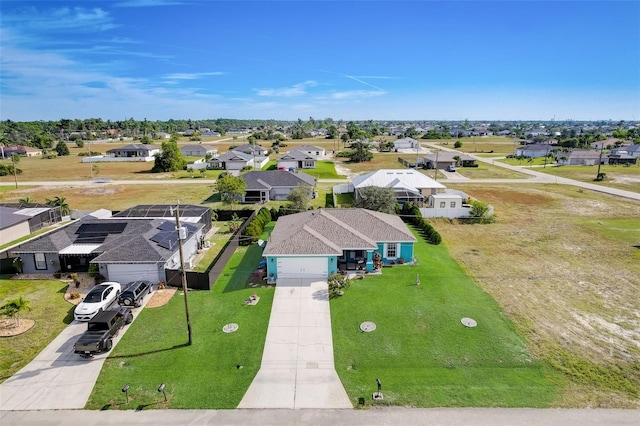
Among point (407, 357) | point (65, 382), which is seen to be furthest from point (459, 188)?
point (65, 382)

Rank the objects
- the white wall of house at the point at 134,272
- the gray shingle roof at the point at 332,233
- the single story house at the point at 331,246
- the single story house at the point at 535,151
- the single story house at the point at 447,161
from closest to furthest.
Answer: the white wall of house at the point at 134,272, the single story house at the point at 331,246, the gray shingle roof at the point at 332,233, the single story house at the point at 447,161, the single story house at the point at 535,151

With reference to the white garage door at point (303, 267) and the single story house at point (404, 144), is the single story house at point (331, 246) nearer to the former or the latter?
the white garage door at point (303, 267)

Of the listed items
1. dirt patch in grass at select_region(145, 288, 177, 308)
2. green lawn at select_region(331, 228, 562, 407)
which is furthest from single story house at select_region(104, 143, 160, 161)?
green lawn at select_region(331, 228, 562, 407)

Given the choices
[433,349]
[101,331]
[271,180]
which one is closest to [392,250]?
[433,349]

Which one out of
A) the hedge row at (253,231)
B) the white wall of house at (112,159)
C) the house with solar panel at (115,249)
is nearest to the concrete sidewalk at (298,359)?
the house with solar panel at (115,249)

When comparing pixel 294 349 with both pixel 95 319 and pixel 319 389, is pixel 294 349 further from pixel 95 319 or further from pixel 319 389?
pixel 95 319

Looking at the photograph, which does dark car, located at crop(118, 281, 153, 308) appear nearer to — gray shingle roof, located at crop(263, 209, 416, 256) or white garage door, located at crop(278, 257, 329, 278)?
gray shingle roof, located at crop(263, 209, 416, 256)
